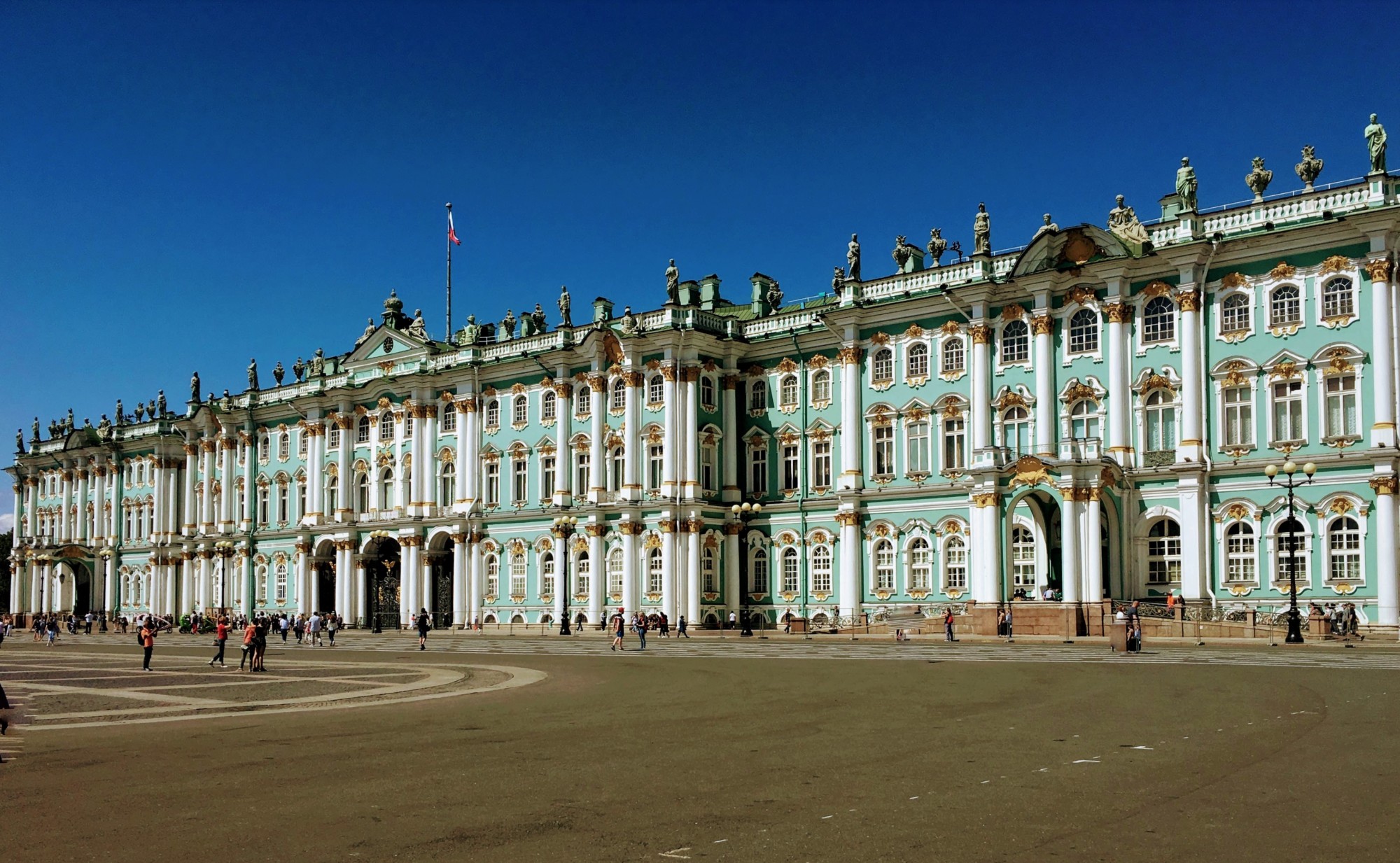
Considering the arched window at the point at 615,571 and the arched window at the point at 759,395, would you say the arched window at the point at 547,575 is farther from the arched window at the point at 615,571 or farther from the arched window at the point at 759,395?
the arched window at the point at 759,395

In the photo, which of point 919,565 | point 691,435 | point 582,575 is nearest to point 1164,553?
point 919,565

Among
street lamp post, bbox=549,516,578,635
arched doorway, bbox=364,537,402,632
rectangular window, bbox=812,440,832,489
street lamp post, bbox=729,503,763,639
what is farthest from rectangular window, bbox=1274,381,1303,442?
arched doorway, bbox=364,537,402,632

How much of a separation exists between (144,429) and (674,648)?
71.3 meters

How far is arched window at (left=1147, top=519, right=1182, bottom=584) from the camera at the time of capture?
5238 cm

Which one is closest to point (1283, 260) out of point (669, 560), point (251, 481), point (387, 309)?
point (669, 560)

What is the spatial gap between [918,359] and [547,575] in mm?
25346

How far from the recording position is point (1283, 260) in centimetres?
5038

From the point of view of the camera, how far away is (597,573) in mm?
70250

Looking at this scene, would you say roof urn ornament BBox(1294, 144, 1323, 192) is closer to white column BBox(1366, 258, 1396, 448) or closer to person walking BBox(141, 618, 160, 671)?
white column BBox(1366, 258, 1396, 448)

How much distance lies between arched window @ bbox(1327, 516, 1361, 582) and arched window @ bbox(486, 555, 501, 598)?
44.7 m

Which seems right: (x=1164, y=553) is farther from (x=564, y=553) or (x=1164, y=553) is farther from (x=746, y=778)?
(x=746, y=778)

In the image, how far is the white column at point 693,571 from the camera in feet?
217

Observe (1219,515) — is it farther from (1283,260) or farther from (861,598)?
(861,598)

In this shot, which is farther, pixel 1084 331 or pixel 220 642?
pixel 1084 331
